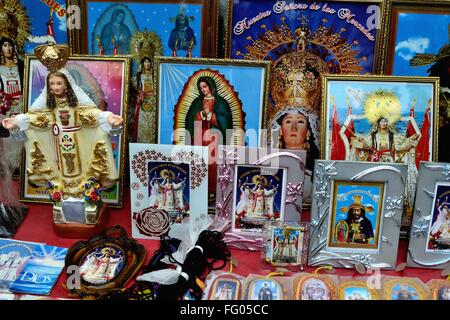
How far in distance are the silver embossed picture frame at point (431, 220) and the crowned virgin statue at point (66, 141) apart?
977mm

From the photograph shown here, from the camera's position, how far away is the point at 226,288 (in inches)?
59.2

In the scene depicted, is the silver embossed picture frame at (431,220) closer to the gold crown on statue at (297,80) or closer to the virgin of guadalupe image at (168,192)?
the gold crown on statue at (297,80)

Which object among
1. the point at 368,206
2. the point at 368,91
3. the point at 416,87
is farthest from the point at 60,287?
the point at 416,87

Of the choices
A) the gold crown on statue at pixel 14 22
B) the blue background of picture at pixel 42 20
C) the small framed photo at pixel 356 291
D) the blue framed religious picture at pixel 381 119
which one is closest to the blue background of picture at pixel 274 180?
the blue framed religious picture at pixel 381 119

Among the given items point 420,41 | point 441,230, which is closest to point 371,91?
point 420,41

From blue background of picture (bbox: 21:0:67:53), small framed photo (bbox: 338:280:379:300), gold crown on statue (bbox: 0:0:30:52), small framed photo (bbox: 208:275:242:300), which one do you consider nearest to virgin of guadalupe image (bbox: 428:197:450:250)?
small framed photo (bbox: 338:280:379:300)

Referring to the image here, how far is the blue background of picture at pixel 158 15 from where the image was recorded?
179 cm

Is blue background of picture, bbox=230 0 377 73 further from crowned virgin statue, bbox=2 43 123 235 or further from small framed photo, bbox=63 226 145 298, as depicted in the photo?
small framed photo, bbox=63 226 145 298

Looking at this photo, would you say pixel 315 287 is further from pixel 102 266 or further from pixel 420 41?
pixel 420 41

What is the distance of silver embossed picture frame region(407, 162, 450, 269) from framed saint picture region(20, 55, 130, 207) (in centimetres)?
102

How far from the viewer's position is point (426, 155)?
176 centimetres

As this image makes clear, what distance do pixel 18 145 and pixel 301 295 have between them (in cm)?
119

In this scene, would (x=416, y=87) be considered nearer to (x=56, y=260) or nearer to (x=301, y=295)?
(x=301, y=295)

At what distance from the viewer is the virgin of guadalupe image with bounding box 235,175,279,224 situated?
167 centimetres
